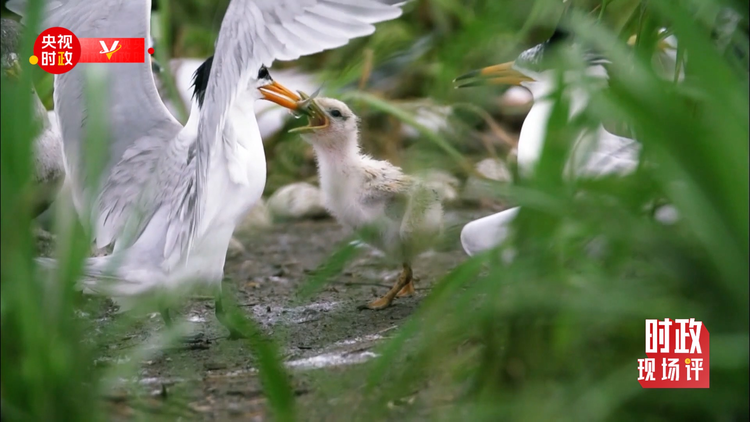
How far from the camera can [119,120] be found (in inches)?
78.8

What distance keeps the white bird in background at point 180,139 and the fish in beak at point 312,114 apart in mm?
108

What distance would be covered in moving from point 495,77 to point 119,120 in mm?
944

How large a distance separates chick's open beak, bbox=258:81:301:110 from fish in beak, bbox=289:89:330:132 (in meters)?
0.07

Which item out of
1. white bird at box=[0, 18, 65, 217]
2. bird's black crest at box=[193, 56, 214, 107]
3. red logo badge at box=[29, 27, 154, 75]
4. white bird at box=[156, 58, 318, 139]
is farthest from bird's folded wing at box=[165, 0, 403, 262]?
white bird at box=[156, 58, 318, 139]

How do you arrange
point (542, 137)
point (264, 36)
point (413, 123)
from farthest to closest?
point (413, 123) < point (264, 36) < point (542, 137)

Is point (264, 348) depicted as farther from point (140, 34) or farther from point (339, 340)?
point (140, 34)

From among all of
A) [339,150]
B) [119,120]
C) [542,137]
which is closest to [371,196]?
[339,150]

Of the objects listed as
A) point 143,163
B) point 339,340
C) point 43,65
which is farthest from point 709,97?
point 43,65

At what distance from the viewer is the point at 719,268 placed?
1190 mm

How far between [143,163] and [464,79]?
84 centimetres

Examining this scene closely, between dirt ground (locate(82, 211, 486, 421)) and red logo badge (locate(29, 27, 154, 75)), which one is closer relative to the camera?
dirt ground (locate(82, 211, 486, 421))

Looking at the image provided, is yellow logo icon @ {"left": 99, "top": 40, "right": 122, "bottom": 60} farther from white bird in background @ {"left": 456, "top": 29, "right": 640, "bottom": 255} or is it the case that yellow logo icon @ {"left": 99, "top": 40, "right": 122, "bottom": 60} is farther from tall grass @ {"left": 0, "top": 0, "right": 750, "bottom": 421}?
white bird in background @ {"left": 456, "top": 29, "right": 640, "bottom": 255}

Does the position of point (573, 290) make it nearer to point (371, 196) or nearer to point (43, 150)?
point (371, 196)

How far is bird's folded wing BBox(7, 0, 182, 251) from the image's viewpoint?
200cm
